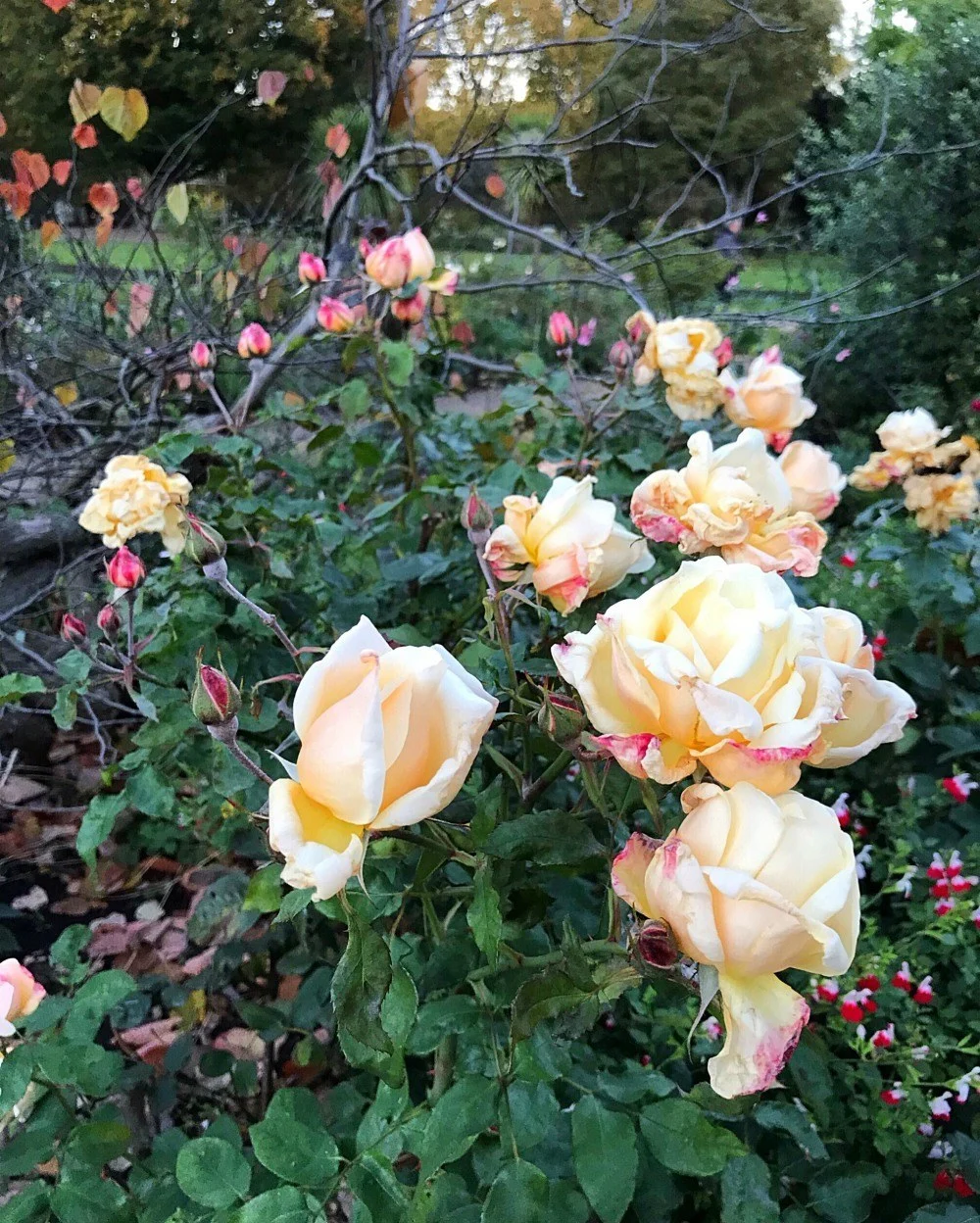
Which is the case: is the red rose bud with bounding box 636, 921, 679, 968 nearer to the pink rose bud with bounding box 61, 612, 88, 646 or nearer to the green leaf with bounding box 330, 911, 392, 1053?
the green leaf with bounding box 330, 911, 392, 1053

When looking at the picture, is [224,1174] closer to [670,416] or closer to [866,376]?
[670,416]

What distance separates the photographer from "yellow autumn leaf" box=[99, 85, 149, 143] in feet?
3.99

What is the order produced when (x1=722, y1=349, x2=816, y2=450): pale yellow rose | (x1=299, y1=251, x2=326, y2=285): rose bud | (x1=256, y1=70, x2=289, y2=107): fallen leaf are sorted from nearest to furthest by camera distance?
(x1=722, y1=349, x2=816, y2=450): pale yellow rose, (x1=299, y1=251, x2=326, y2=285): rose bud, (x1=256, y1=70, x2=289, y2=107): fallen leaf

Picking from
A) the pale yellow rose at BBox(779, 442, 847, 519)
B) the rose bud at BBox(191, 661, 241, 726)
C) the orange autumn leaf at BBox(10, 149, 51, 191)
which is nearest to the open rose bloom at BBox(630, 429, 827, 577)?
the pale yellow rose at BBox(779, 442, 847, 519)

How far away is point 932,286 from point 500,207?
4.26 feet

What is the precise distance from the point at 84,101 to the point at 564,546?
1.19 m

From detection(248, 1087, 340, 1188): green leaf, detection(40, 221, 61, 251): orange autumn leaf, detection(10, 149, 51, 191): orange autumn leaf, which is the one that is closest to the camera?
detection(248, 1087, 340, 1188): green leaf

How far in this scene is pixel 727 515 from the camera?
0.51 metres

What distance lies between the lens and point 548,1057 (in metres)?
0.48

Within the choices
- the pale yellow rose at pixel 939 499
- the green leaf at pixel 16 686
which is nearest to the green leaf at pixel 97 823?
the green leaf at pixel 16 686

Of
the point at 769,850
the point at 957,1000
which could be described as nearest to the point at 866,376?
the point at 957,1000

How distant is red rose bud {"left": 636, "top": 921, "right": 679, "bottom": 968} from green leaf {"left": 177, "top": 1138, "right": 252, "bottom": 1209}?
38 cm

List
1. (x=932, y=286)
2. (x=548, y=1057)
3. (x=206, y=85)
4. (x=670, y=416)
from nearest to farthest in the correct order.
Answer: (x=548, y=1057) → (x=670, y=416) → (x=206, y=85) → (x=932, y=286)

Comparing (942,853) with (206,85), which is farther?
(206,85)
